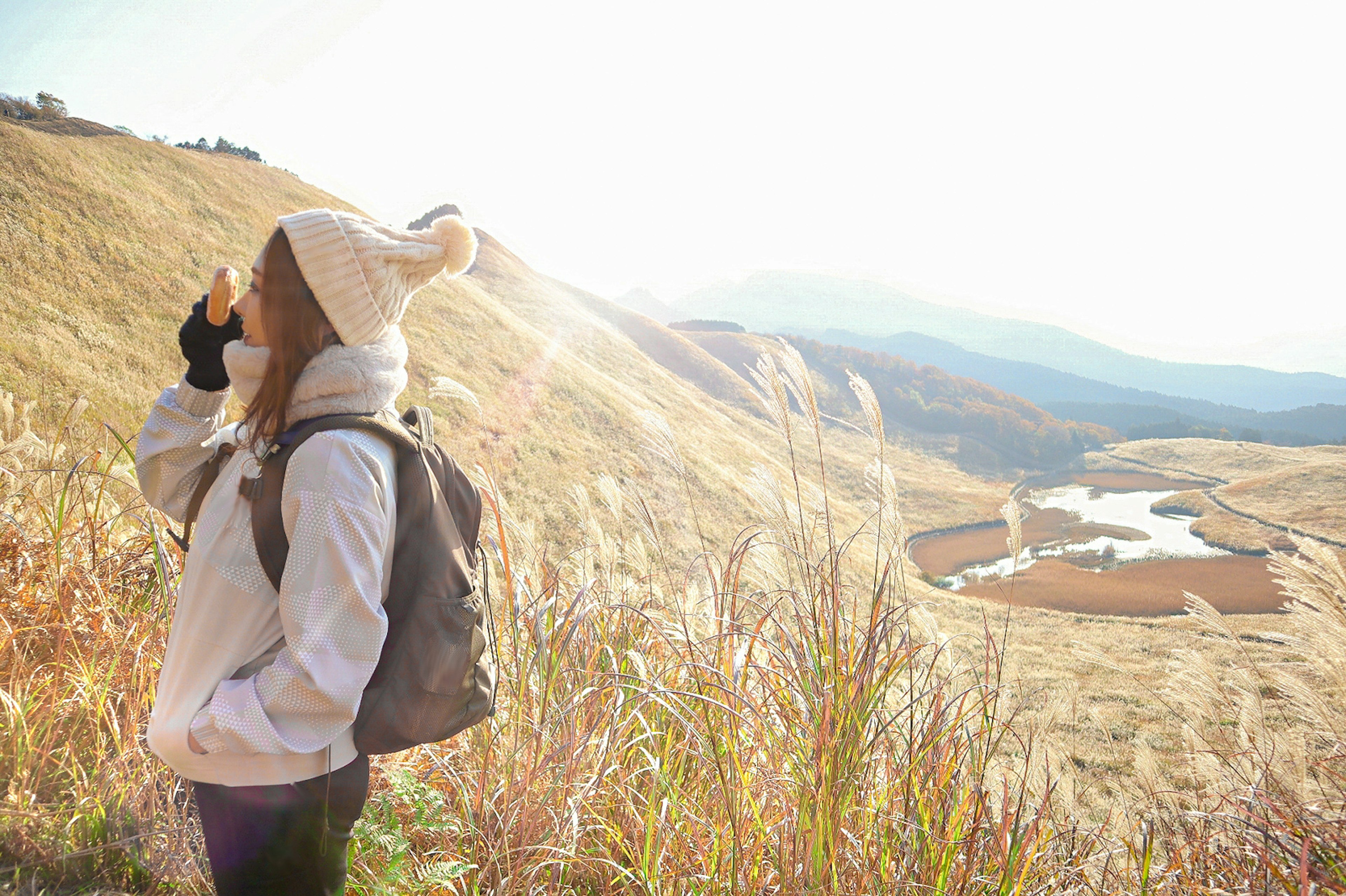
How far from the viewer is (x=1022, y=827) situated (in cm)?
197

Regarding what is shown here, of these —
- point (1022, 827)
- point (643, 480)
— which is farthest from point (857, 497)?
point (1022, 827)

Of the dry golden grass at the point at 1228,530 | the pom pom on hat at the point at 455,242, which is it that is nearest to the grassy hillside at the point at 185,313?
the pom pom on hat at the point at 455,242

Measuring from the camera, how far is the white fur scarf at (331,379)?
1.33 meters

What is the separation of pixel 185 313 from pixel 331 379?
2060cm

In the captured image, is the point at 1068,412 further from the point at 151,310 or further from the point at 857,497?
the point at 151,310

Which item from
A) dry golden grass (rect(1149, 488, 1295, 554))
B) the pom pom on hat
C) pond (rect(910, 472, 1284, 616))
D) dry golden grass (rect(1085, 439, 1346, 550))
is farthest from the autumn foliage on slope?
the pom pom on hat

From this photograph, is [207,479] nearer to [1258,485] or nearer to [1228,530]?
[1228,530]

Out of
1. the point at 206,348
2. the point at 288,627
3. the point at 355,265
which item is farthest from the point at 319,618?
the point at 206,348

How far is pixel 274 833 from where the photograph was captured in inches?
49.9

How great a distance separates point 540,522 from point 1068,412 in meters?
154

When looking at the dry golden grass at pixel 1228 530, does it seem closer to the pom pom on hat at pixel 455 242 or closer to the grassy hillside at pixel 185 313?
the grassy hillside at pixel 185 313

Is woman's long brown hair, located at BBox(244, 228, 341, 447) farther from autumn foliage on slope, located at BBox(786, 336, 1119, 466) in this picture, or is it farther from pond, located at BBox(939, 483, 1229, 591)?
autumn foliage on slope, located at BBox(786, 336, 1119, 466)

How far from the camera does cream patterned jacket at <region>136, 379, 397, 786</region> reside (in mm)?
1138

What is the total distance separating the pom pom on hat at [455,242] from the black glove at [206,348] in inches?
21.5
